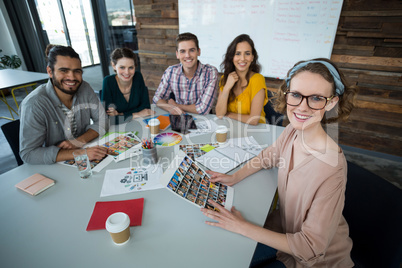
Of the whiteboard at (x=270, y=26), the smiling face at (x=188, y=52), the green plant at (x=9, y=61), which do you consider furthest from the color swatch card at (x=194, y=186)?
the green plant at (x=9, y=61)

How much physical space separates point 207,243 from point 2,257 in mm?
736

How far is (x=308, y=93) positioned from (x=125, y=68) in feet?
5.63

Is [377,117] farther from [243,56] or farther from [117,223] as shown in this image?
[117,223]

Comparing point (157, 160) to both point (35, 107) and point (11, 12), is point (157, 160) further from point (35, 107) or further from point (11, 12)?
point (11, 12)

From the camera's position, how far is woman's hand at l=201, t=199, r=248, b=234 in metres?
0.88

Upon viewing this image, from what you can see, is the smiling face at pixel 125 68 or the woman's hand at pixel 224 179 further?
the smiling face at pixel 125 68

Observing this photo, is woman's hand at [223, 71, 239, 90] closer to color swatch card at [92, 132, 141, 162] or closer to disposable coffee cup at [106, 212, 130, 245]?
color swatch card at [92, 132, 141, 162]

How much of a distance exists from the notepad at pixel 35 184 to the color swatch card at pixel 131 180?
28 cm

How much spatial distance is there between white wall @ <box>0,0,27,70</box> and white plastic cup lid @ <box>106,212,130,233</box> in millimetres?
6466

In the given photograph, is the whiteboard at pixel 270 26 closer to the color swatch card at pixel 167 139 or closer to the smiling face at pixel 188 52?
the smiling face at pixel 188 52

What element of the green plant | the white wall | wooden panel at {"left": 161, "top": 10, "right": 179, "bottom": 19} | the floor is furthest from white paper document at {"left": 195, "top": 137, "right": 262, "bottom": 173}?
the white wall

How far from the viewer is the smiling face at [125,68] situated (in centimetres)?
207

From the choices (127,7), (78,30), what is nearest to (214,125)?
(127,7)

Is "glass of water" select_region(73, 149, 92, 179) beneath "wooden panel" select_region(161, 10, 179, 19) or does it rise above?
beneath
